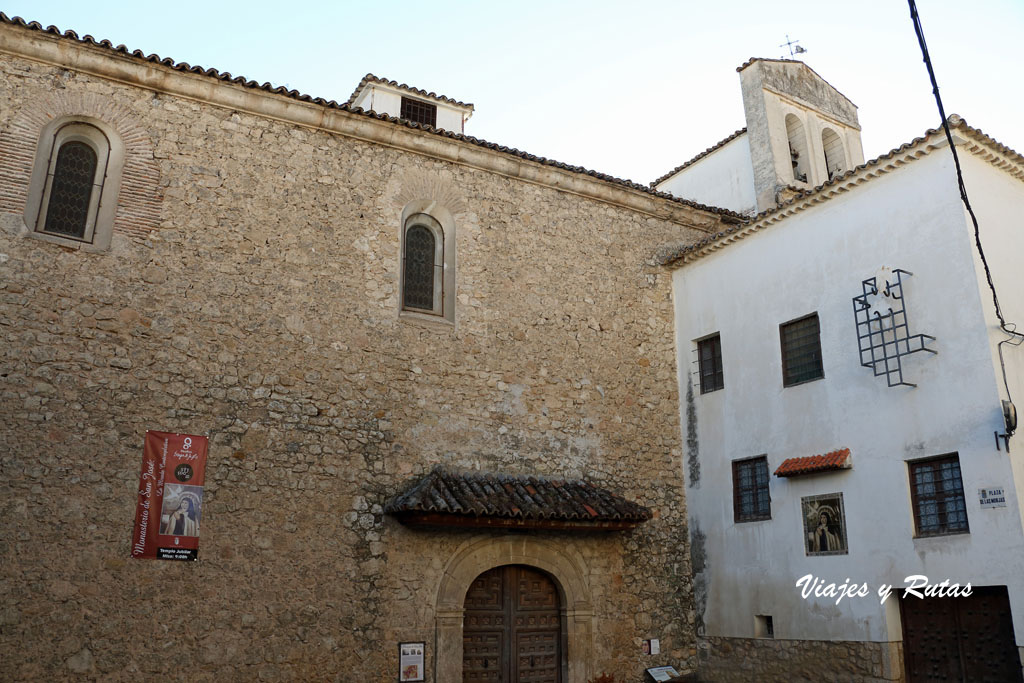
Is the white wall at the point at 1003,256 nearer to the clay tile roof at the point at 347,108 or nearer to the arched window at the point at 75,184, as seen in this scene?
the clay tile roof at the point at 347,108

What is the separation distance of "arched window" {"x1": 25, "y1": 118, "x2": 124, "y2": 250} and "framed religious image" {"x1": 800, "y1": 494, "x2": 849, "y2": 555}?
913 centimetres

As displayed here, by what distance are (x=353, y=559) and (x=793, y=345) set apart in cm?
653

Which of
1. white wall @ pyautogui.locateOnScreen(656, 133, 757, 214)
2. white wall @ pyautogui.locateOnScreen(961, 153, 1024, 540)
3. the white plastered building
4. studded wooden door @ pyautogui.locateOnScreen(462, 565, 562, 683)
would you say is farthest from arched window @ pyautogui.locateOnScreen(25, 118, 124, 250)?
white wall @ pyautogui.locateOnScreen(656, 133, 757, 214)

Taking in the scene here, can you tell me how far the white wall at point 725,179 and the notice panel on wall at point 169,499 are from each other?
10.7m

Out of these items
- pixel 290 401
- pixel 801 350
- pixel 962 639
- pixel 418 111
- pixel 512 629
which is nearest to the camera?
pixel 962 639

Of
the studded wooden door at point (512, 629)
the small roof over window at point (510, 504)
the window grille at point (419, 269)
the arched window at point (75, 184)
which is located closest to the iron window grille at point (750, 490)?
the small roof over window at point (510, 504)

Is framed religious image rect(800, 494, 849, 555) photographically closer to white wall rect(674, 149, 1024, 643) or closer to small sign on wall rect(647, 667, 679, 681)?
white wall rect(674, 149, 1024, 643)

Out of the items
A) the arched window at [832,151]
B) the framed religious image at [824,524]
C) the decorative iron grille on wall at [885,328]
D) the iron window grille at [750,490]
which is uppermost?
the arched window at [832,151]

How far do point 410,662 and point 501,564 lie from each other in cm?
169

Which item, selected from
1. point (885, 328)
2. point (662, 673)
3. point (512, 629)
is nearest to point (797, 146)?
point (885, 328)

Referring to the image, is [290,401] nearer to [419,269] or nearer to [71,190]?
[419,269]

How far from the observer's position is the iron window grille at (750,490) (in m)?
11.3

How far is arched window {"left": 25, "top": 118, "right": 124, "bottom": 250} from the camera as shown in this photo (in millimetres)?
8992

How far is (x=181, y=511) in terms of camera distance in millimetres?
8742
